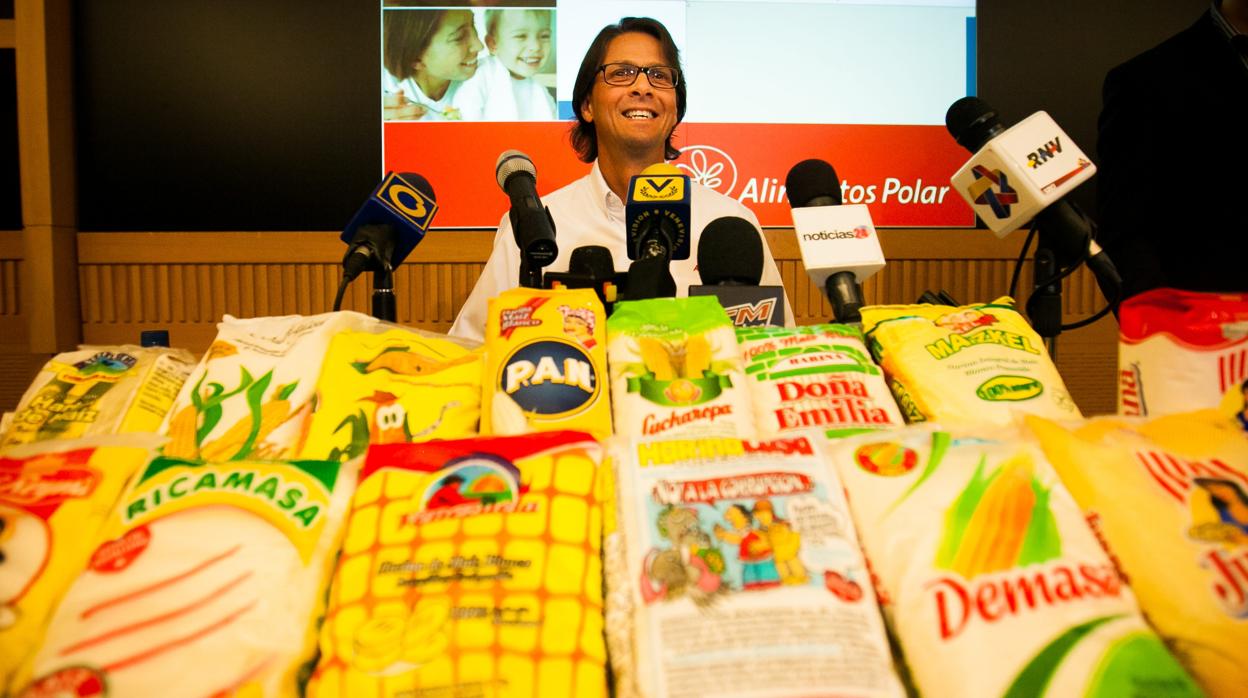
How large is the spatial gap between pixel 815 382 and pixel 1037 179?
519 mm

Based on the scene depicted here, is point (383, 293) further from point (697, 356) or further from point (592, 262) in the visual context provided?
point (697, 356)

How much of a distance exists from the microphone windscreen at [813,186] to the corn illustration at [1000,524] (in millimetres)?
612

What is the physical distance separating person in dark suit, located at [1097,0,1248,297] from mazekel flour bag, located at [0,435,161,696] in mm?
1496

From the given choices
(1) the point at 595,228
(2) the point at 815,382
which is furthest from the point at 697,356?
(1) the point at 595,228

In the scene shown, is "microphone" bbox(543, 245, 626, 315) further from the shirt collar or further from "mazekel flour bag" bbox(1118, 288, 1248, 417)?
the shirt collar

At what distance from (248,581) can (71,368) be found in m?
0.58

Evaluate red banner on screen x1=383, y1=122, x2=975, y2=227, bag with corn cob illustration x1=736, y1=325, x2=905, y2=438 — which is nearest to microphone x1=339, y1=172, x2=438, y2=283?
bag with corn cob illustration x1=736, y1=325, x2=905, y2=438

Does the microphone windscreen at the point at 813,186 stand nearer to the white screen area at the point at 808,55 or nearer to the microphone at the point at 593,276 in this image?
the microphone at the point at 593,276

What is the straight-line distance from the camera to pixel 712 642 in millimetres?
732

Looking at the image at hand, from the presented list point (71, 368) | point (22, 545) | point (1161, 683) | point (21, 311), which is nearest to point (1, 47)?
point (21, 311)

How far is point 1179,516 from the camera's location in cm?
78

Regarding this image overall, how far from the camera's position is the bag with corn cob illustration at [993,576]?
706 millimetres

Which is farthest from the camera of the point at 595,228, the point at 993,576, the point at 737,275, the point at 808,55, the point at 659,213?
the point at 808,55

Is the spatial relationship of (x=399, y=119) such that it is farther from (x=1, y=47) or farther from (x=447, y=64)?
(x=1, y=47)
